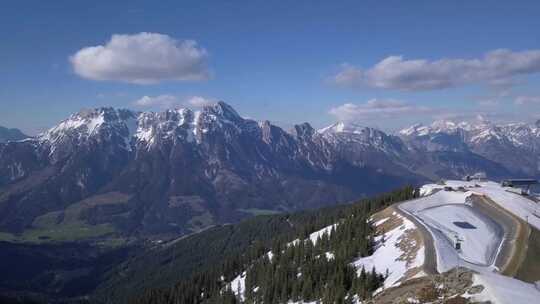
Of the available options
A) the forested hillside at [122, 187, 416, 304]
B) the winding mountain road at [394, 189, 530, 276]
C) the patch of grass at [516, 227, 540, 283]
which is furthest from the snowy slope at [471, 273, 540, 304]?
the forested hillside at [122, 187, 416, 304]

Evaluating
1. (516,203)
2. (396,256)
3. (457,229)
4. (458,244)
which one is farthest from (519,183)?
(458,244)

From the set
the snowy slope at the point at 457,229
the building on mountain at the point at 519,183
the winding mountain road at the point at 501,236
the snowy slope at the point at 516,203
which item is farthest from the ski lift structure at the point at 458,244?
the building on mountain at the point at 519,183

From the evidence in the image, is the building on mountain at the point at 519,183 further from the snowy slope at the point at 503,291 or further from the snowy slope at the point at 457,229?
the snowy slope at the point at 503,291

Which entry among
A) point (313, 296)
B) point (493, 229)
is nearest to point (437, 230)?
point (493, 229)

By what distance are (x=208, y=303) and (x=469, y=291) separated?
333ft

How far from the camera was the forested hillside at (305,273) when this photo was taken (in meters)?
85.9

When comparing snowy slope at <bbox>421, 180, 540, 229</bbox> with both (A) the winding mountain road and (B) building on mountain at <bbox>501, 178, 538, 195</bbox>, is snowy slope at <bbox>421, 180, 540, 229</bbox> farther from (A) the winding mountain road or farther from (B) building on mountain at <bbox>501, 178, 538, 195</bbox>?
(B) building on mountain at <bbox>501, 178, 538, 195</bbox>

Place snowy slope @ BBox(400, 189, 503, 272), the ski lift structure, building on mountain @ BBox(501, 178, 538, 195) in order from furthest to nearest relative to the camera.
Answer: building on mountain @ BBox(501, 178, 538, 195) < snowy slope @ BBox(400, 189, 503, 272) < the ski lift structure

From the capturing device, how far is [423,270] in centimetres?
7344

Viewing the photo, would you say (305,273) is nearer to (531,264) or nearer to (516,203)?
(531,264)

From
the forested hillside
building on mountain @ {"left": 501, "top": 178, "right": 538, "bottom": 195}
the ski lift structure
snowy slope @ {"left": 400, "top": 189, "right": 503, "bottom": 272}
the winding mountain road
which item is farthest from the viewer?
building on mountain @ {"left": 501, "top": 178, "right": 538, "bottom": 195}

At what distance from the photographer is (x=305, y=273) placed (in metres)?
107

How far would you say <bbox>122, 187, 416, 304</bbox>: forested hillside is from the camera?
282 feet

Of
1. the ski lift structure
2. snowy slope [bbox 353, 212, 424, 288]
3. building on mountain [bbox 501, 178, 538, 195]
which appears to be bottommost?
snowy slope [bbox 353, 212, 424, 288]
